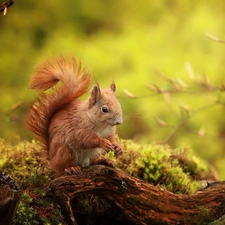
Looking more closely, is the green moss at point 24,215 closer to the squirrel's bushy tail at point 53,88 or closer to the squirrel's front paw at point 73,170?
the squirrel's front paw at point 73,170

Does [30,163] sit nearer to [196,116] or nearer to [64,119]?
[64,119]

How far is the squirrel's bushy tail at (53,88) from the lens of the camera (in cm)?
317

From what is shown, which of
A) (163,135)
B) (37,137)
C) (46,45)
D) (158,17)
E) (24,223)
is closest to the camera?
(24,223)

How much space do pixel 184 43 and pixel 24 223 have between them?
4661mm

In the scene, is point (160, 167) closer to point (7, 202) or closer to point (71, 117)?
point (71, 117)

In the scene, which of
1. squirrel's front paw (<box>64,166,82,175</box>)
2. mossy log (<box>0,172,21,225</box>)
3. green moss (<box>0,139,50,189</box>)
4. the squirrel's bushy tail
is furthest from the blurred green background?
mossy log (<box>0,172,21,225</box>)

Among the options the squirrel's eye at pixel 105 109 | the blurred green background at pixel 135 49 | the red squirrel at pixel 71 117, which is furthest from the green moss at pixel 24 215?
the blurred green background at pixel 135 49

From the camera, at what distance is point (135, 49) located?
6.99m

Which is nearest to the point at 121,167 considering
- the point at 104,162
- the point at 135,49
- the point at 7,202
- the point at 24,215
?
the point at 104,162

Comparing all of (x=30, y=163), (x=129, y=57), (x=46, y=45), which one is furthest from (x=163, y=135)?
(x=30, y=163)

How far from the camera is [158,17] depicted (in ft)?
24.6

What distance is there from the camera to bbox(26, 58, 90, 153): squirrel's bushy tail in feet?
10.4

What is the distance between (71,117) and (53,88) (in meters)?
0.22

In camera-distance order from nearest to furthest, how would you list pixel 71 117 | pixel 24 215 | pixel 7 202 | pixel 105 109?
pixel 7 202
pixel 24 215
pixel 105 109
pixel 71 117
